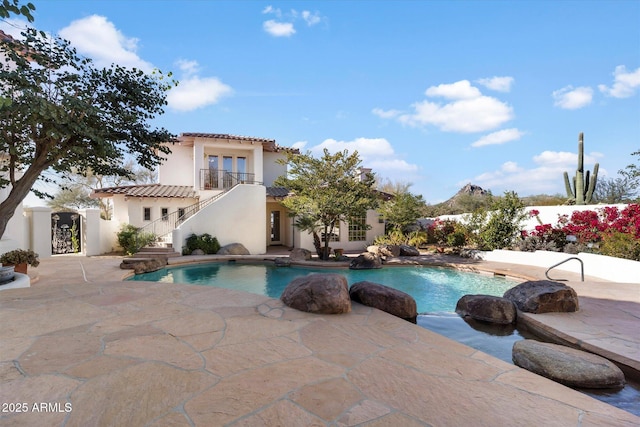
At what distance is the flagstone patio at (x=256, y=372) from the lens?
2.07 metres

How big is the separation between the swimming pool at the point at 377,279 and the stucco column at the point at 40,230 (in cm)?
609

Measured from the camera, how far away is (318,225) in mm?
14484

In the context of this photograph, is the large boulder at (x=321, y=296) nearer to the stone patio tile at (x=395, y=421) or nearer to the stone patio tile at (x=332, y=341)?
the stone patio tile at (x=332, y=341)

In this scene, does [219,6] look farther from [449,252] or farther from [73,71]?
[449,252]

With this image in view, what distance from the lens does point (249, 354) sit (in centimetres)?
297

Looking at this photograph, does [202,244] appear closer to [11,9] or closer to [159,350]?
[159,350]

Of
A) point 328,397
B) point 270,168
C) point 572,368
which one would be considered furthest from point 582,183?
point 328,397

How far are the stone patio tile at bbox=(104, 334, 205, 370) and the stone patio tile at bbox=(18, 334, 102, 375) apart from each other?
0.18 m

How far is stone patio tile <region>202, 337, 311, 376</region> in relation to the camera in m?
2.70

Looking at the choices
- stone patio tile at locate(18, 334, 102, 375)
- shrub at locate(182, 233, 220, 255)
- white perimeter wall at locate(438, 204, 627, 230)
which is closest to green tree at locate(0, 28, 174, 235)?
stone patio tile at locate(18, 334, 102, 375)

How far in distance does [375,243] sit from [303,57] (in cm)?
1036

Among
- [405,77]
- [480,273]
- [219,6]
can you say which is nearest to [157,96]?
[219,6]

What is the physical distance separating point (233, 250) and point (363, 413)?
14285 millimetres

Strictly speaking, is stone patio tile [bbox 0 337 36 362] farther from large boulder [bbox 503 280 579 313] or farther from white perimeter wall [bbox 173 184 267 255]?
white perimeter wall [bbox 173 184 267 255]
